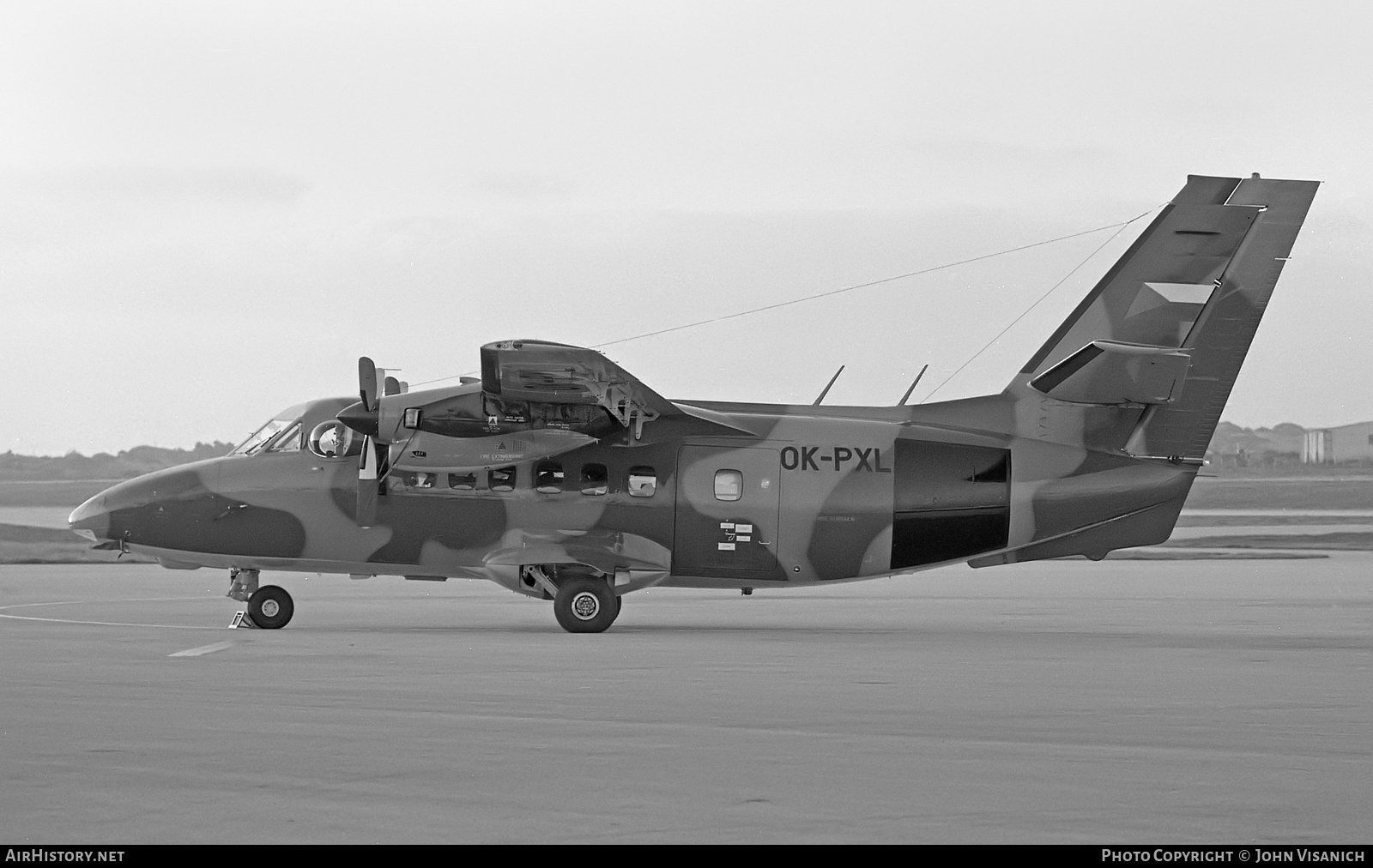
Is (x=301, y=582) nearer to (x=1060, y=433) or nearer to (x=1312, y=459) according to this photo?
(x=1060, y=433)

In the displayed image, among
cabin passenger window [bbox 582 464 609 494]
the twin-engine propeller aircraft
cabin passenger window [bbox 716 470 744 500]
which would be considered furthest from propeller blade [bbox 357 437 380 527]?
cabin passenger window [bbox 716 470 744 500]

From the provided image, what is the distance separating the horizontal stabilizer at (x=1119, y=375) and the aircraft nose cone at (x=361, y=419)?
379 inches

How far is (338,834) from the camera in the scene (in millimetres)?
6801

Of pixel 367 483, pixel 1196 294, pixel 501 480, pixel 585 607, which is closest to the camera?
pixel 585 607

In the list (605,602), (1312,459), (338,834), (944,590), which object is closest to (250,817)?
(338,834)

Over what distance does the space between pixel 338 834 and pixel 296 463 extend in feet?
48.9

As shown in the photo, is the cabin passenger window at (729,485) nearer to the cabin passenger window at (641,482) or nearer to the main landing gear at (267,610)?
the cabin passenger window at (641,482)

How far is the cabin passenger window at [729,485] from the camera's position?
20797mm

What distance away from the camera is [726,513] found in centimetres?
2077

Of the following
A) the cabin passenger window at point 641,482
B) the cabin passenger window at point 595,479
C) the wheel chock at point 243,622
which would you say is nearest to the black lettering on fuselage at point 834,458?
the cabin passenger window at point 641,482

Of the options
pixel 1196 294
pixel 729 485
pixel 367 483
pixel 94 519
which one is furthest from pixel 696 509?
pixel 94 519

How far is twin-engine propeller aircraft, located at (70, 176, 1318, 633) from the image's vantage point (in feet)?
67.6

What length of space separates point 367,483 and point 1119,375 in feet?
35.2

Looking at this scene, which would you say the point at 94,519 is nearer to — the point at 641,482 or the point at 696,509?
the point at 641,482
